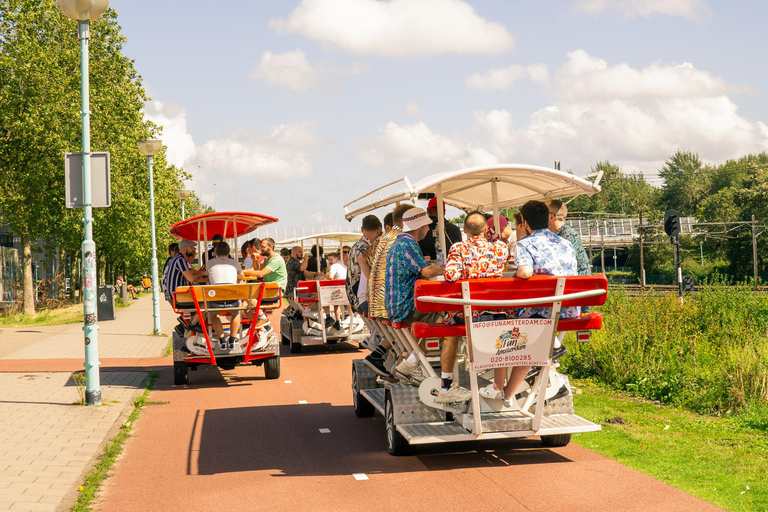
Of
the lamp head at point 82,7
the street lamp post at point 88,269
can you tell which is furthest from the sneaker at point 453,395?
the lamp head at point 82,7

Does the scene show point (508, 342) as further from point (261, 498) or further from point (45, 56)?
point (45, 56)

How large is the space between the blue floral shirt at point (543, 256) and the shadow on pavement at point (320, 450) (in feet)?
4.96

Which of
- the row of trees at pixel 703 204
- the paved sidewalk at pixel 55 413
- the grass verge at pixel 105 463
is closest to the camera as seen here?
the grass verge at pixel 105 463

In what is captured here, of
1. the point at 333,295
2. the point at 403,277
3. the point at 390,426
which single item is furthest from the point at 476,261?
the point at 333,295

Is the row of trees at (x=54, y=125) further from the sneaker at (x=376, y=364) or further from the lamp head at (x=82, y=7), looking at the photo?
the sneaker at (x=376, y=364)

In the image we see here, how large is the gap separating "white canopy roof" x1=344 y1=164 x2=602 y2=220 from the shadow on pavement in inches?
94.2

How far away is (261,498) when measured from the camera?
618 cm

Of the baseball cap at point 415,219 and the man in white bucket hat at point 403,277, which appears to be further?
the baseball cap at point 415,219

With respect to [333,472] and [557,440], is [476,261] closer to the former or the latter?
[557,440]

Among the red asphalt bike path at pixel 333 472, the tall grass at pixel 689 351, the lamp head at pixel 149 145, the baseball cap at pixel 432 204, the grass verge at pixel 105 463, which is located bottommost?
the red asphalt bike path at pixel 333 472

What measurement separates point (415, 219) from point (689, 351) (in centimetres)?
545

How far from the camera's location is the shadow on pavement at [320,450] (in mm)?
7086

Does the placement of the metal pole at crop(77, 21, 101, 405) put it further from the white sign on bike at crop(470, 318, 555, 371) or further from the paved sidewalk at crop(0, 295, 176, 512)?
the white sign on bike at crop(470, 318, 555, 371)

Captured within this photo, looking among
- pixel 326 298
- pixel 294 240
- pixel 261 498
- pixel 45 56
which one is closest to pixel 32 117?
pixel 45 56
